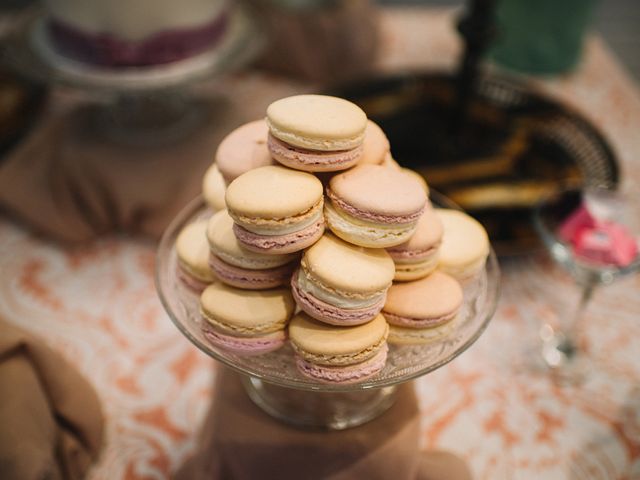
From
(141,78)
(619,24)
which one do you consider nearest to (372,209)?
(141,78)

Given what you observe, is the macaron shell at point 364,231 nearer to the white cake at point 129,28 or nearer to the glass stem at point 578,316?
the glass stem at point 578,316

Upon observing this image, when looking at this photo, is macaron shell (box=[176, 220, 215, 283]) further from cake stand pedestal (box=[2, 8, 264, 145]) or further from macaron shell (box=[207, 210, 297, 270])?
cake stand pedestal (box=[2, 8, 264, 145])

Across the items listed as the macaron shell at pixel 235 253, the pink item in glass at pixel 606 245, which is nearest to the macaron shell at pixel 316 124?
the macaron shell at pixel 235 253

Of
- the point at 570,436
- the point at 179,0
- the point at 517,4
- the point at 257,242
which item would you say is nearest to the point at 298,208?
the point at 257,242

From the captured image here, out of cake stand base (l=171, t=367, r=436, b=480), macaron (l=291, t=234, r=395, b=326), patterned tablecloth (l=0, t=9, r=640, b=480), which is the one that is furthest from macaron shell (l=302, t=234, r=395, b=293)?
patterned tablecloth (l=0, t=9, r=640, b=480)

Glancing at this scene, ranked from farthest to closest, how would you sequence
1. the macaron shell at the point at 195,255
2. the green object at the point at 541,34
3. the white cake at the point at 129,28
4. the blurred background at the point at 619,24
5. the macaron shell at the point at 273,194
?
the blurred background at the point at 619,24 → the green object at the point at 541,34 → the white cake at the point at 129,28 → the macaron shell at the point at 195,255 → the macaron shell at the point at 273,194

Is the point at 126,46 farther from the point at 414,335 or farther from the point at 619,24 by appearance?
the point at 619,24

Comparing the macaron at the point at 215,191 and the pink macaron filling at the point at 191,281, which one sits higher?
the macaron at the point at 215,191

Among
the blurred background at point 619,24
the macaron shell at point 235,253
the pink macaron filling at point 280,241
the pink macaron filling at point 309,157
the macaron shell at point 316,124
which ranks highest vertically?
the macaron shell at point 316,124
